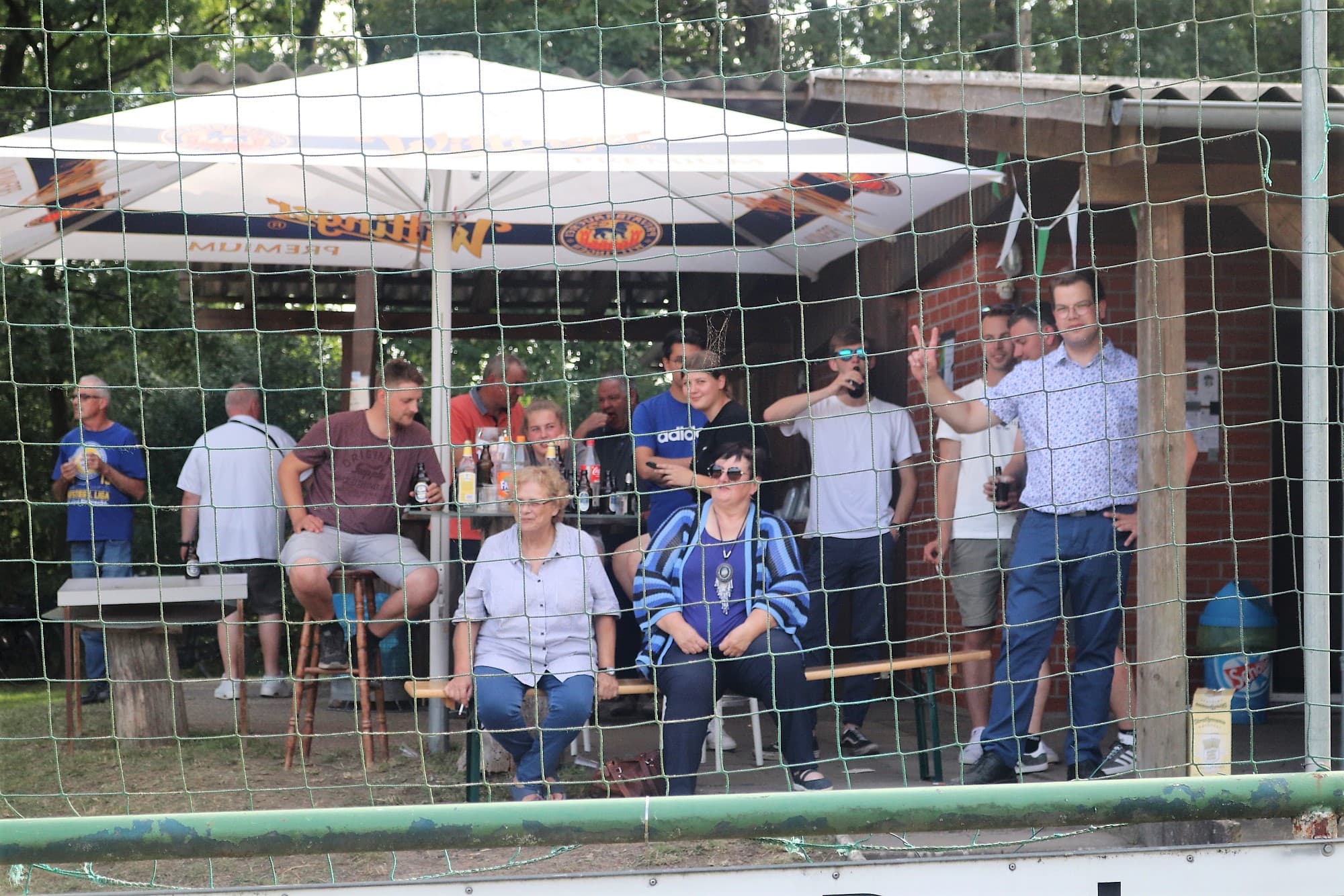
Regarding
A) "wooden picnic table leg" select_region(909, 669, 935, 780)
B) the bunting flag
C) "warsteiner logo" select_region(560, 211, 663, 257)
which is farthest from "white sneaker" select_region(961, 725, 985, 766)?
"warsteiner logo" select_region(560, 211, 663, 257)

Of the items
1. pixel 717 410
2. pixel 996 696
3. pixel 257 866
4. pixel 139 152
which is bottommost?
pixel 257 866

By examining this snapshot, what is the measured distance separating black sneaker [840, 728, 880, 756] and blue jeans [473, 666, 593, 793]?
1310 millimetres

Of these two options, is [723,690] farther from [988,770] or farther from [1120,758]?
[1120,758]

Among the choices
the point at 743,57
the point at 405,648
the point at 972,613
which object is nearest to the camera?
the point at 972,613

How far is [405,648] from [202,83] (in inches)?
113

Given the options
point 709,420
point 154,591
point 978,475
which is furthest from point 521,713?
point 154,591

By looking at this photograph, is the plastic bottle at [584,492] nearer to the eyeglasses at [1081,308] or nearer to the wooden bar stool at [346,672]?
the wooden bar stool at [346,672]

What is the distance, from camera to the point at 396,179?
17.5 feet

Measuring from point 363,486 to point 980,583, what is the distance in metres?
2.38

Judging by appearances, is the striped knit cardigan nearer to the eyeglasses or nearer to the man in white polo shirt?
the eyeglasses

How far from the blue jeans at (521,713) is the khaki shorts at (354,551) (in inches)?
33.0

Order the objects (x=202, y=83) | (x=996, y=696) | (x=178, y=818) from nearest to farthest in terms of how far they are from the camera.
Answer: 1. (x=178, y=818)
2. (x=996, y=696)
3. (x=202, y=83)

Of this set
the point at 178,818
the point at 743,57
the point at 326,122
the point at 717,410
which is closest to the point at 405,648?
the point at 717,410

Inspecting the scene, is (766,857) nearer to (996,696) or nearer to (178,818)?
(996,696)
